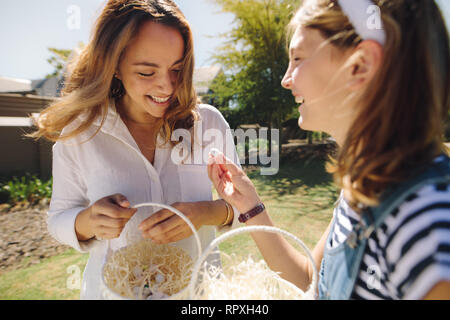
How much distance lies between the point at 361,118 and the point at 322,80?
252 millimetres

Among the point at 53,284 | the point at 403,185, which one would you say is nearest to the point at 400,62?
the point at 403,185

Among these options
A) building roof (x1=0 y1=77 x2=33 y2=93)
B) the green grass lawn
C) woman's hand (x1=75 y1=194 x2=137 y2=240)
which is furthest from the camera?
building roof (x1=0 y1=77 x2=33 y2=93)

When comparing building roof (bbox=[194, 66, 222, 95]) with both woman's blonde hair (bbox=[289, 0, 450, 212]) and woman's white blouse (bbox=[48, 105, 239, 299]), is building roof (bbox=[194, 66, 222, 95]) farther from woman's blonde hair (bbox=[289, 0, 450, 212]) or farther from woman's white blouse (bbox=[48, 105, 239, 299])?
woman's blonde hair (bbox=[289, 0, 450, 212])

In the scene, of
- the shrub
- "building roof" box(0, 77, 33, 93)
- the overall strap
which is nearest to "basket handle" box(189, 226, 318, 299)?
the overall strap

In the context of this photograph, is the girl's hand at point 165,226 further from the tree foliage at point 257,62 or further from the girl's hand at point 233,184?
the tree foliage at point 257,62

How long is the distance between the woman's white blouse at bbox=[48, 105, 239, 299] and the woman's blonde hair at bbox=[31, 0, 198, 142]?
0.08m

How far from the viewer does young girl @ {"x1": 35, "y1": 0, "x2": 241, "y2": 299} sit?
1670 millimetres

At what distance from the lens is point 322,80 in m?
1.10

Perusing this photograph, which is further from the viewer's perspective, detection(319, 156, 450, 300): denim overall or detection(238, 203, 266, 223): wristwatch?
detection(238, 203, 266, 223): wristwatch

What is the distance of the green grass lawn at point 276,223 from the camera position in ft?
11.5

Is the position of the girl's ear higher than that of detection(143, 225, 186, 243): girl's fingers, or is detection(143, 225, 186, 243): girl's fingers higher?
the girl's ear

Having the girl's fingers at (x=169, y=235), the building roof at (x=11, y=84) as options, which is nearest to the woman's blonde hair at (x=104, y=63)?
the girl's fingers at (x=169, y=235)

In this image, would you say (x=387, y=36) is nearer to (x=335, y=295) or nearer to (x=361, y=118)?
(x=361, y=118)

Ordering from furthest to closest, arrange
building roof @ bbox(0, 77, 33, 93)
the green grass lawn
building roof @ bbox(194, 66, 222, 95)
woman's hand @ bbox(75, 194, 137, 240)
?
building roof @ bbox(0, 77, 33, 93) → building roof @ bbox(194, 66, 222, 95) → the green grass lawn → woman's hand @ bbox(75, 194, 137, 240)
